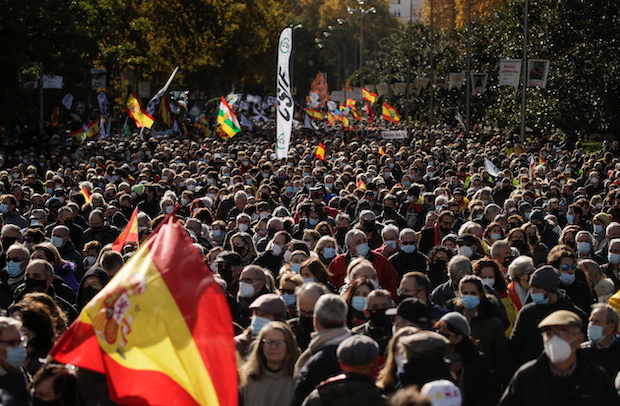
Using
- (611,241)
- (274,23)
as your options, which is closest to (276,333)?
(611,241)

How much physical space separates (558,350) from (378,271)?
4.82m

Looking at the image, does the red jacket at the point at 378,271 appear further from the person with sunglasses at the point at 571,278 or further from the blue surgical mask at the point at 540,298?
the blue surgical mask at the point at 540,298

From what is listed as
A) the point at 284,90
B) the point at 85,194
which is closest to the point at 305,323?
the point at 85,194

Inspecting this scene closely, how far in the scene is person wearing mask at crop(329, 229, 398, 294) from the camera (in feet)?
35.1

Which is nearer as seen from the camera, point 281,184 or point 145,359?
point 145,359

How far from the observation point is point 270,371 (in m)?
6.46

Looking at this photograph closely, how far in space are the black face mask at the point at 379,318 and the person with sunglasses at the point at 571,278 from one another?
2.46m

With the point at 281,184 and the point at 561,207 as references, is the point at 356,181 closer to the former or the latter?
the point at 281,184

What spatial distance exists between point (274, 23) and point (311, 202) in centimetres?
6338

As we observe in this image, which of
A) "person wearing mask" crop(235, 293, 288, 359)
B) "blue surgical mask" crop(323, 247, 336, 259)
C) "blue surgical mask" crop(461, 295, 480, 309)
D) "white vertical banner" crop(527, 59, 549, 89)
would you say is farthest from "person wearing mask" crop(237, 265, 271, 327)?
"white vertical banner" crop(527, 59, 549, 89)

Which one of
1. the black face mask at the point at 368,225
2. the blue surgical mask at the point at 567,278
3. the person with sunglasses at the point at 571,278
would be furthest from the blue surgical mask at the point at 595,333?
the black face mask at the point at 368,225

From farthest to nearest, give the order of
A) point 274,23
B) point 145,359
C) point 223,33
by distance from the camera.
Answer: point 274,23, point 223,33, point 145,359

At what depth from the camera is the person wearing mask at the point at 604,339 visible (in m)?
6.81

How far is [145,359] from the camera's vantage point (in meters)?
5.61
